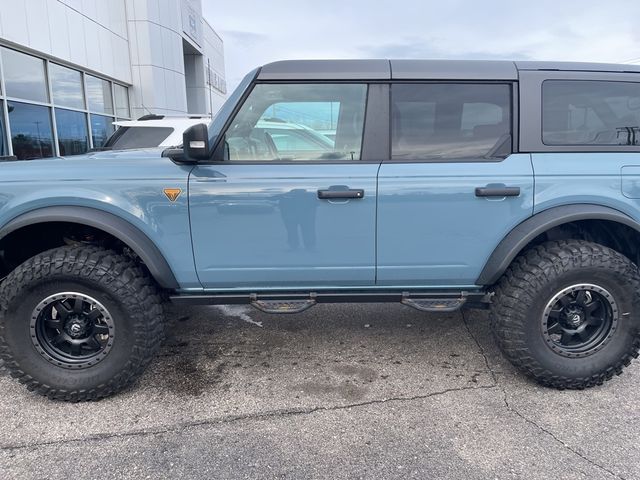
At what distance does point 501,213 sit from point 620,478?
1485mm

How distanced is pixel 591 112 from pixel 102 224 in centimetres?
313

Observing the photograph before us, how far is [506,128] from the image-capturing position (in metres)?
2.90

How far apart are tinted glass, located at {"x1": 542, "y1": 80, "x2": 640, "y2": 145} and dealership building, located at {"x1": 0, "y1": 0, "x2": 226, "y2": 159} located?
9.08 m

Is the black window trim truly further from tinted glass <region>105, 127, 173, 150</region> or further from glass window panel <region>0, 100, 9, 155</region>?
glass window panel <region>0, 100, 9, 155</region>

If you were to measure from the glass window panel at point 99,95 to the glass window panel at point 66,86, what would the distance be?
1.50 ft

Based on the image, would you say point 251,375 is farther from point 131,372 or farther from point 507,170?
point 507,170

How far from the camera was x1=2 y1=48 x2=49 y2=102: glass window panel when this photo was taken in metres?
8.60

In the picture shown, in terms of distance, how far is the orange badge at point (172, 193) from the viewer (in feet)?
9.05

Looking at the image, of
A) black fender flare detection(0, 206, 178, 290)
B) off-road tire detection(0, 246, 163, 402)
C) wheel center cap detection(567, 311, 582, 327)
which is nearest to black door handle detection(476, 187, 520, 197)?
wheel center cap detection(567, 311, 582, 327)

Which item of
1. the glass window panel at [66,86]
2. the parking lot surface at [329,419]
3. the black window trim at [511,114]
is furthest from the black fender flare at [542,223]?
the glass window panel at [66,86]

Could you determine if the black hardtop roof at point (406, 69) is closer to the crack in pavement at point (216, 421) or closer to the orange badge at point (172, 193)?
the orange badge at point (172, 193)

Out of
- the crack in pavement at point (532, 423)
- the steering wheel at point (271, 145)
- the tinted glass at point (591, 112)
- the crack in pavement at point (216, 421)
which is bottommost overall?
the crack in pavement at point (532, 423)

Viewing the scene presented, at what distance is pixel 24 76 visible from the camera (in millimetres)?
9141

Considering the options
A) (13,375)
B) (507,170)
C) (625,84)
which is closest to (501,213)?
(507,170)
